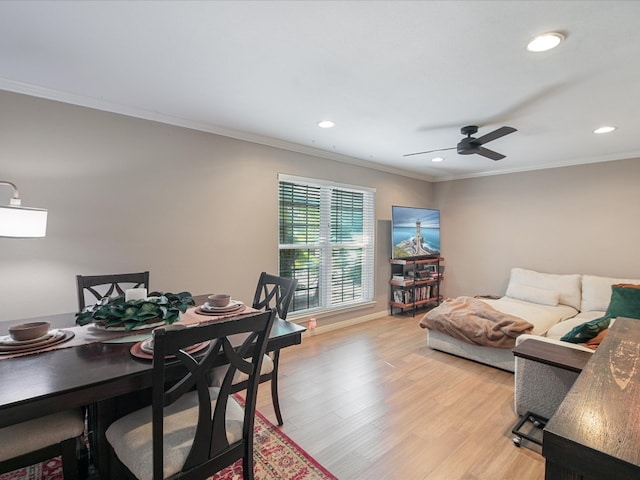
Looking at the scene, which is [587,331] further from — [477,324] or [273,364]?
[273,364]

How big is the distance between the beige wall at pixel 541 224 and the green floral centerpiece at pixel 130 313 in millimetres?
5043

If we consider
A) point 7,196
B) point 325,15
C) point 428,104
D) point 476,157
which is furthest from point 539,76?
point 7,196

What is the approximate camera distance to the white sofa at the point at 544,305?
10.5ft

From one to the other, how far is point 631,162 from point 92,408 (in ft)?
19.9

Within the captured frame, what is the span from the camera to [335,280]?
445cm

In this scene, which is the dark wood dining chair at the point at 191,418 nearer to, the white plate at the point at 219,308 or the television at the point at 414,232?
the white plate at the point at 219,308

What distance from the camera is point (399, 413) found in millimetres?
2357

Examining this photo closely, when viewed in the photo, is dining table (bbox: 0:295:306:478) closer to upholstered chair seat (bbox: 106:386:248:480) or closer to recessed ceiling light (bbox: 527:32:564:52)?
upholstered chair seat (bbox: 106:386:248:480)

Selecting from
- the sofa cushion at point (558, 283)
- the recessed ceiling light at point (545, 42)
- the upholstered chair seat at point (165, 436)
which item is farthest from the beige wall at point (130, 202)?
the sofa cushion at point (558, 283)

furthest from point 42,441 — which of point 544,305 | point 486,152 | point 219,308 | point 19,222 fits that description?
point 544,305

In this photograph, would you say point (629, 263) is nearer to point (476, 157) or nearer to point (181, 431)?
point (476, 157)

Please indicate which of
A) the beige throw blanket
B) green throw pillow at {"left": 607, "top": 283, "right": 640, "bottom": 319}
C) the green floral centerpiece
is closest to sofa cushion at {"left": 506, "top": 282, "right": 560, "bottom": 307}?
green throw pillow at {"left": 607, "top": 283, "right": 640, "bottom": 319}

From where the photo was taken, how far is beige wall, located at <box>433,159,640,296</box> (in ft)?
13.3

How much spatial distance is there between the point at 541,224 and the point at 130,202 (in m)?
5.42
